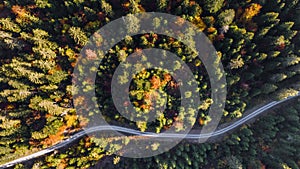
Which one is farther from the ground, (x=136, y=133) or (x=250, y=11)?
(x=250, y=11)

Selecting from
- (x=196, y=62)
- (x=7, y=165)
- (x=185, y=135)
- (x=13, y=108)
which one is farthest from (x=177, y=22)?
(x=7, y=165)

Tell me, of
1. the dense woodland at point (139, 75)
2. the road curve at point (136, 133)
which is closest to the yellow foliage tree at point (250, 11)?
the dense woodland at point (139, 75)

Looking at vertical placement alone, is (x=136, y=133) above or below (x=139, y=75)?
below

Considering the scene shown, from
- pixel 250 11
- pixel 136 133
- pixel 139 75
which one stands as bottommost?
pixel 136 133

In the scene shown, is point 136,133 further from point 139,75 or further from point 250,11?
point 250,11

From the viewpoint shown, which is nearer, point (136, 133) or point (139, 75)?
point (139, 75)

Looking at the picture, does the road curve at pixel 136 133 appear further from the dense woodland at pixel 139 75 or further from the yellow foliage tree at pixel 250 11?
the yellow foliage tree at pixel 250 11

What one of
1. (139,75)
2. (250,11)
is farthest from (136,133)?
(250,11)

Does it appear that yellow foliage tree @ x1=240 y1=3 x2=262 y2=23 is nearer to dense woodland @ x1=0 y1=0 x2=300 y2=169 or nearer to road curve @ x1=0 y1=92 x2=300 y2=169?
dense woodland @ x1=0 y1=0 x2=300 y2=169

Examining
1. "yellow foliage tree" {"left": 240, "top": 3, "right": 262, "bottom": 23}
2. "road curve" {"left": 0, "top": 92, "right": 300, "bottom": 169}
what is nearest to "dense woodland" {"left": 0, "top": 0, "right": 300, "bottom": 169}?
"yellow foliage tree" {"left": 240, "top": 3, "right": 262, "bottom": 23}
